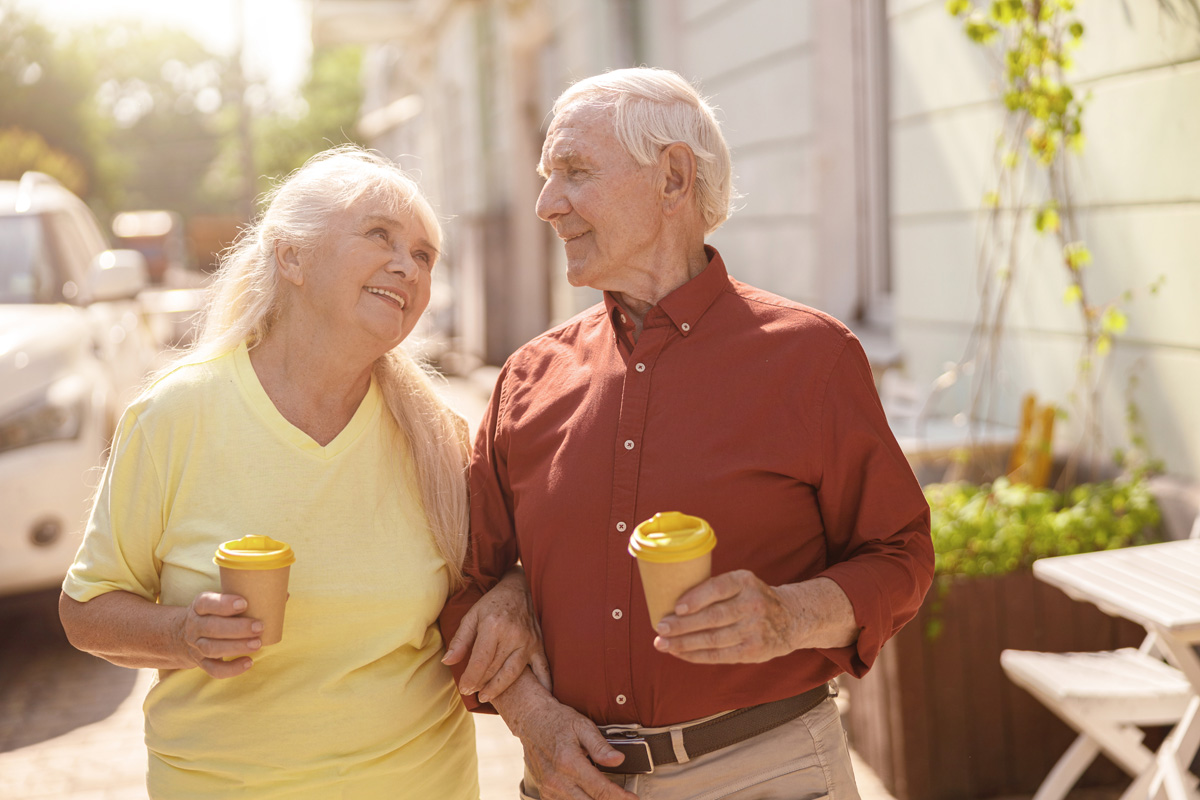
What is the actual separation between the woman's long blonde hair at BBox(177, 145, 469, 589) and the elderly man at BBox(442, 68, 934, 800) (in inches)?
7.4

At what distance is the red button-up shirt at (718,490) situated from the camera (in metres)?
1.84

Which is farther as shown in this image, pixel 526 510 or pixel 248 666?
pixel 526 510

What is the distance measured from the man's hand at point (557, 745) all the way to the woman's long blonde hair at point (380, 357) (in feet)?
0.95

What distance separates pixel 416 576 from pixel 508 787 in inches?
78.4

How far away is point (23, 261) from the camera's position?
5848mm

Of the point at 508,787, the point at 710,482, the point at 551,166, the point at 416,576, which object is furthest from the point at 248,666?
the point at 508,787

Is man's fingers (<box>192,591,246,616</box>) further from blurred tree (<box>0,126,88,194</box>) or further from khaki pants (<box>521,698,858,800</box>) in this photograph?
blurred tree (<box>0,126,88,194</box>)

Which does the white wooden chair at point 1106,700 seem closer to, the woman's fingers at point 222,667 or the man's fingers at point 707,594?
the man's fingers at point 707,594

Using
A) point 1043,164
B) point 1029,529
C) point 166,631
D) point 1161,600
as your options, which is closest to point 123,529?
point 166,631

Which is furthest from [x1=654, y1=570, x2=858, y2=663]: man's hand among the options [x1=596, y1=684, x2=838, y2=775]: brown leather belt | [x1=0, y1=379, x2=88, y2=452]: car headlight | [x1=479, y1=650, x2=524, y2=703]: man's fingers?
[x1=0, y1=379, x2=88, y2=452]: car headlight

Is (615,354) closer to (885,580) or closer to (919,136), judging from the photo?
(885,580)

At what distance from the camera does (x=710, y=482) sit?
185cm

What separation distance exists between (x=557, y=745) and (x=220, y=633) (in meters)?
0.58

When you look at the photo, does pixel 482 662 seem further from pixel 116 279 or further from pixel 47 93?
pixel 47 93
